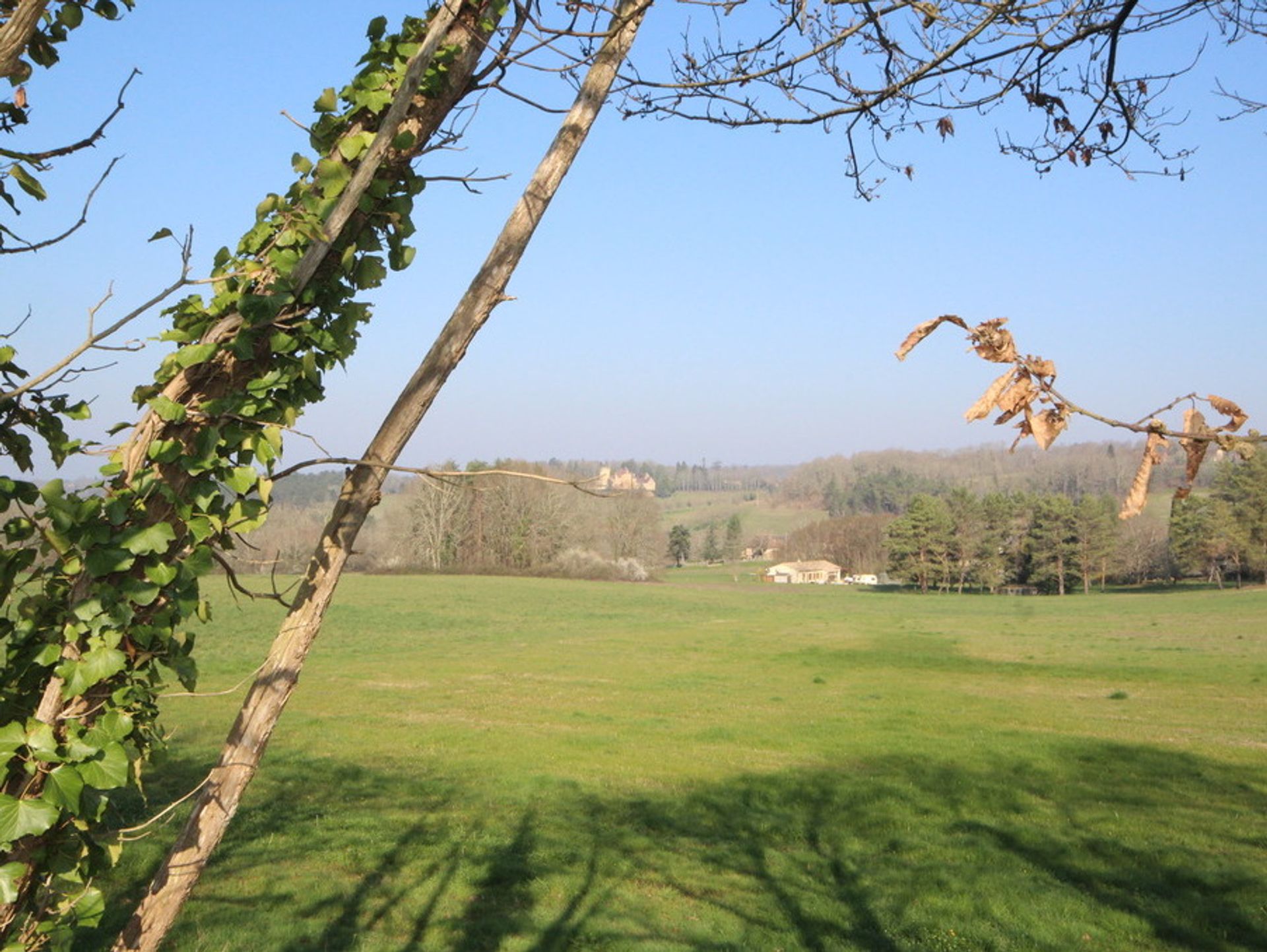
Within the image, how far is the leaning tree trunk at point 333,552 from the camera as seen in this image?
2035 mm

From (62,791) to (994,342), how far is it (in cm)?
186

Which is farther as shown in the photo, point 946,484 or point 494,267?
point 946,484

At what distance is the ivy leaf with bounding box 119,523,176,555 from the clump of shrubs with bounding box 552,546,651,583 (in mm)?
74448

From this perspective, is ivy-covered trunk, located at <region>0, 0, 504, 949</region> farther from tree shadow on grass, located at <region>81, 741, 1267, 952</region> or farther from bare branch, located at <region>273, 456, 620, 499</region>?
tree shadow on grass, located at <region>81, 741, 1267, 952</region>

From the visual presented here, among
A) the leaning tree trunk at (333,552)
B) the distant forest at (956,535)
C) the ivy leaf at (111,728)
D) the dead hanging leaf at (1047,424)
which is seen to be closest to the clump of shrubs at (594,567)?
the distant forest at (956,535)

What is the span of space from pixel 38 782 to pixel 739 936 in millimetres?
6304

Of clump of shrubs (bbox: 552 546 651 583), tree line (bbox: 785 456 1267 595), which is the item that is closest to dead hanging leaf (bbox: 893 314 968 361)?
clump of shrubs (bbox: 552 546 651 583)

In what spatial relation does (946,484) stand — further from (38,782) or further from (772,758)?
(38,782)

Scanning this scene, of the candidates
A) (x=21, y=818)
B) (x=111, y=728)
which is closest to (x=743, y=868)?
(x=111, y=728)

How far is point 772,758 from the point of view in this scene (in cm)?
1524

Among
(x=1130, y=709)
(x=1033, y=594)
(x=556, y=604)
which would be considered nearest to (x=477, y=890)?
(x=1130, y=709)

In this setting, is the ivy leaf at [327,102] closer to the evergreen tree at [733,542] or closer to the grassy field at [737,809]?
the grassy field at [737,809]

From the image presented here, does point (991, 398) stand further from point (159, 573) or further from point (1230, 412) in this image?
point (159, 573)

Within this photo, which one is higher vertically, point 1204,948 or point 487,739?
point 1204,948
